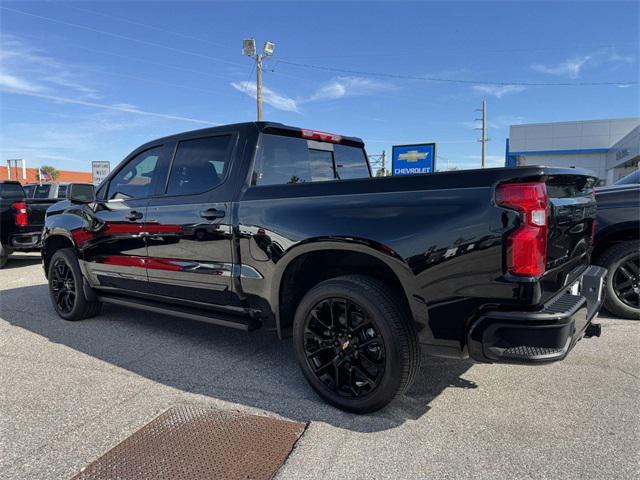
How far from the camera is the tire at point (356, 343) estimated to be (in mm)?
2670

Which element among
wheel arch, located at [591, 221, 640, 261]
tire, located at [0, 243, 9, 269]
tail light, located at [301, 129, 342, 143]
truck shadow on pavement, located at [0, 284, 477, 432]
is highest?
tail light, located at [301, 129, 342, 143]

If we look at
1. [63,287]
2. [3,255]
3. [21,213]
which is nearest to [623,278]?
[63,287]

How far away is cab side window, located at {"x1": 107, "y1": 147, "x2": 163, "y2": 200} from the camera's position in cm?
424

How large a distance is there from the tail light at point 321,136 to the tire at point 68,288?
2965 millimetres

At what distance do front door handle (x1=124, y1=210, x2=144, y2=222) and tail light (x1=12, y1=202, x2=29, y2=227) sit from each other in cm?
591

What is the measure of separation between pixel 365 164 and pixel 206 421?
3034 millimetres

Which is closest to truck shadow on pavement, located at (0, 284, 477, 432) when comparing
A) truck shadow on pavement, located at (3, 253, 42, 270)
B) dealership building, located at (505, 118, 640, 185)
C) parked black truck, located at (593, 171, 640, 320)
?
parked black truck, located at (593, 171, 640, 320)

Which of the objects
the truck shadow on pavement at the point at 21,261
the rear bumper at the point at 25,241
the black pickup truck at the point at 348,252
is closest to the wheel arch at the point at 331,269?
the black pickup truck at the point at 348,252

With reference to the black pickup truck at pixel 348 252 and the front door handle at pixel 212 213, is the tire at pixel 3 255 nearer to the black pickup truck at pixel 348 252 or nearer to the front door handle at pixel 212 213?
the black pickup truck at pixel 348 252

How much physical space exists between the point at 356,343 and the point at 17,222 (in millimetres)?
8494

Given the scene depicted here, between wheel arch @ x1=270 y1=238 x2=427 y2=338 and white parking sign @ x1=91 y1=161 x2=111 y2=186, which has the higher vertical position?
white parking sign @ x1=91 y1=161 x2=111 y2=186

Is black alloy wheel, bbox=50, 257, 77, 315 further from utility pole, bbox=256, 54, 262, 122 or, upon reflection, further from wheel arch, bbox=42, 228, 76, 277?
utility pole, bbox=256, 54, 262, 122

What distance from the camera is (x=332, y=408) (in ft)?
9.89

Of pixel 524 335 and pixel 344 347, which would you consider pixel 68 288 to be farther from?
pixel 524 335
